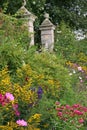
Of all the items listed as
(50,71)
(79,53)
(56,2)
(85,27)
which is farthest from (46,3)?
(50,71)

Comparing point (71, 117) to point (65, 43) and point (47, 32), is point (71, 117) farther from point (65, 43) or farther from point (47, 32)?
point (47, 32)

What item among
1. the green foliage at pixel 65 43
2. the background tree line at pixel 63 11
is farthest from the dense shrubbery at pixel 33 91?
the background tree line at pixel 63 11

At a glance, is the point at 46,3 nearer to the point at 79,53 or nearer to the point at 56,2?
the point at 56,2

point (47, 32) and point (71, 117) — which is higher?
point (71, 117)

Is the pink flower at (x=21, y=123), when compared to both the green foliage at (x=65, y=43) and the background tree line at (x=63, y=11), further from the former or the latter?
the background tree line at (x=63, y=11)

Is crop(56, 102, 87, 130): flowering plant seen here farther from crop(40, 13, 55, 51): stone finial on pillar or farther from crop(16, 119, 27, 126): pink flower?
crop(40, 13, 55, 51): stone finial on pillar

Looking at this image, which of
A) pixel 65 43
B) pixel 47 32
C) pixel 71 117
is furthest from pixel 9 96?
pixel 47 32

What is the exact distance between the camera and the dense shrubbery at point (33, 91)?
13.8 ft

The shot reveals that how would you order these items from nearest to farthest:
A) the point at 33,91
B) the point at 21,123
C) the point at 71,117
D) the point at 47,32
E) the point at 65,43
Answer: the point at 21,123 < the point at 33,91 < the point at 71,117 < the point at 65,43 < the point at 47,32

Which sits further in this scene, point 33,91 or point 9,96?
point 33,91

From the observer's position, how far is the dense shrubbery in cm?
421

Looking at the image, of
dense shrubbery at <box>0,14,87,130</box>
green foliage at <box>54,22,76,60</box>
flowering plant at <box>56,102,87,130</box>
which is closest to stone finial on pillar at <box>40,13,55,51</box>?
green foliage at <box>54,22,76,60</box>

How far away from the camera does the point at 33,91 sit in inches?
180

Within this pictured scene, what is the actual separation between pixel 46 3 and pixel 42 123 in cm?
1391
